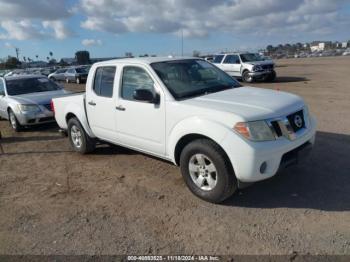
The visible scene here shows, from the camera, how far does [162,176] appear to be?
5.29 meters

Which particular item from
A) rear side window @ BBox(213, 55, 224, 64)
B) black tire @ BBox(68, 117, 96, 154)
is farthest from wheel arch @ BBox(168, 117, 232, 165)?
rear side window @ BBox(213, 55, 224, 64)

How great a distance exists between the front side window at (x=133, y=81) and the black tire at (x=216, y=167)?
1112 millimetres

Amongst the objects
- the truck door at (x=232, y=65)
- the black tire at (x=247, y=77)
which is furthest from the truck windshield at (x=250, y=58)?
the black tire at (x=247, y=77)

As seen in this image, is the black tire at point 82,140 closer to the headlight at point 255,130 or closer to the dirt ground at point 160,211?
the dirt ground at point 160,211

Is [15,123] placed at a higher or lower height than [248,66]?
lower

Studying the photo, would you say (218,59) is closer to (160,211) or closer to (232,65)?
(232,65)

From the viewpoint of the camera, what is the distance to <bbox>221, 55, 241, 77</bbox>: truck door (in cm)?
2070

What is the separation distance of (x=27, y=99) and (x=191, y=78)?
615cm

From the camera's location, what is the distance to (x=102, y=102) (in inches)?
223

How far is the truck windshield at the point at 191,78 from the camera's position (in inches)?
187

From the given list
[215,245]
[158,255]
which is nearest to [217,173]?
[215,245]

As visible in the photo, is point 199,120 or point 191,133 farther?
point 191,133

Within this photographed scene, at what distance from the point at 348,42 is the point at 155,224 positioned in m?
152

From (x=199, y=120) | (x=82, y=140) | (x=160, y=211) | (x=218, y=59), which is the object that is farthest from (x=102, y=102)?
(x=218, y=59)
